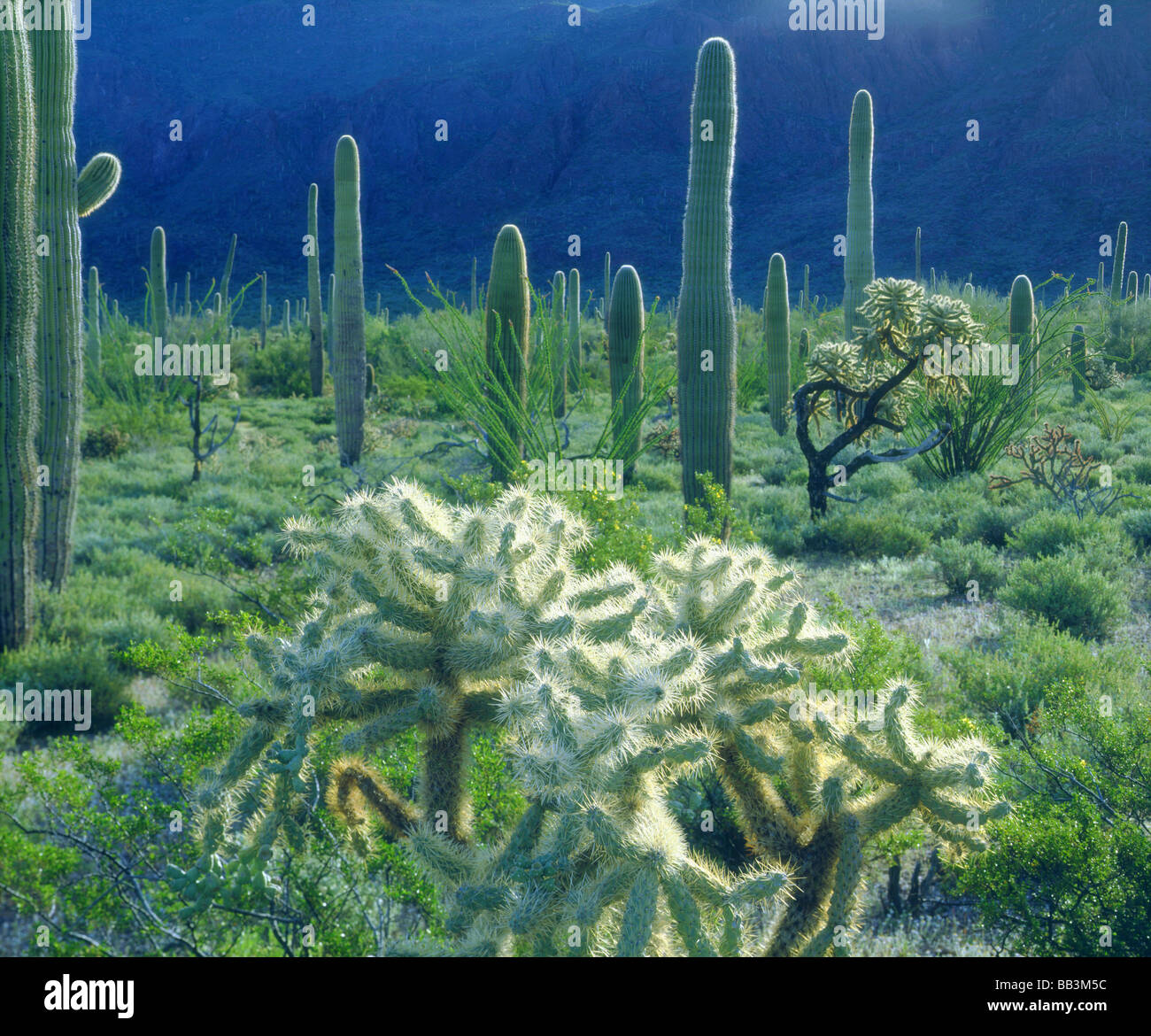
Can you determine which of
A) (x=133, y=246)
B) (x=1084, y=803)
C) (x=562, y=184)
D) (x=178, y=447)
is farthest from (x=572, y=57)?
(x=1084, y=803)

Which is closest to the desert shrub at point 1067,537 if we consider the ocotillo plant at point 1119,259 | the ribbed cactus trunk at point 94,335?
the ribbed cactus trunk at point 94,335

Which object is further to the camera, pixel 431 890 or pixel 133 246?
pixel 133 246

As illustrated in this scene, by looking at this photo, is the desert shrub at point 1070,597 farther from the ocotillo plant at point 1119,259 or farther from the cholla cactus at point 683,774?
the ocotillo plant at point 1119,259

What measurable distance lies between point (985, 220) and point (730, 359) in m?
53.2

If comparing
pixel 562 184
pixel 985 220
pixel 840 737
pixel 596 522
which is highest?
pixel 562 184

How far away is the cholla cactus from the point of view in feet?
6.78

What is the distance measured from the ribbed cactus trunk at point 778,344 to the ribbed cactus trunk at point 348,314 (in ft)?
21.9

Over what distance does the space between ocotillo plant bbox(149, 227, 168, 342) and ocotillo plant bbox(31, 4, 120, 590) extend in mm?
9408

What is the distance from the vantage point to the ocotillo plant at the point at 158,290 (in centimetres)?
1706

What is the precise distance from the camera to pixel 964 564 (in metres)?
7.43

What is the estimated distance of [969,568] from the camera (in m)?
7.38

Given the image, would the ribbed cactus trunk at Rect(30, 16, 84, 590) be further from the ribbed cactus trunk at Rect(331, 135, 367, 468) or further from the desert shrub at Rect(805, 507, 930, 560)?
the ribbed cactus trunk at Rect(331, 135, 367, 468)
